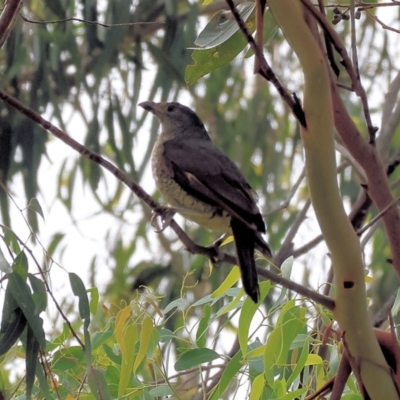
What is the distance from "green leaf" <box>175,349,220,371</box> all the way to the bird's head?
1722 millimetres

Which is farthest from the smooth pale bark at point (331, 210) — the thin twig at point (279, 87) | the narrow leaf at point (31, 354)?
the narrow leaf at point (31, 354)

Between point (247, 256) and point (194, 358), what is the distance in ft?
1.35

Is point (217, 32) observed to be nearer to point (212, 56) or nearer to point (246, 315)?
point (212, 56)

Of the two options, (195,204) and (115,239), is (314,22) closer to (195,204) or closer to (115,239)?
(195,204)

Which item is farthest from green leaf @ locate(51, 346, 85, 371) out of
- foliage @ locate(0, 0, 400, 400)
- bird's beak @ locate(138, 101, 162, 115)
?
bird's beak @ locate(138, 101, 162, 115)

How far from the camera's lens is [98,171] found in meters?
4.41

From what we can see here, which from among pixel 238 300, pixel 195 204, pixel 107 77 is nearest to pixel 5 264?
pixel 238 300

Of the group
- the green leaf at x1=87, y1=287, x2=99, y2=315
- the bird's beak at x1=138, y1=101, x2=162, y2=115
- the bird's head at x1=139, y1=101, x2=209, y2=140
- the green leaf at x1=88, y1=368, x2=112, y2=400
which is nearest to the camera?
the green leaf at x1=88, y1=368, x2=112, y2=400

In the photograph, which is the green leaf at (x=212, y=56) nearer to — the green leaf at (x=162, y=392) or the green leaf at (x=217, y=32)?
the green leaf at (x=217, y=32)

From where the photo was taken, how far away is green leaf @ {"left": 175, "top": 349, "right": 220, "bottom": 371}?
70.0 inches

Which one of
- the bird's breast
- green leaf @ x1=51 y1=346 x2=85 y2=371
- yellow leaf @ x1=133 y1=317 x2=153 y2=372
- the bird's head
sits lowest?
yellow leaf @ x1=133 y1=317 x2=153 y2=372

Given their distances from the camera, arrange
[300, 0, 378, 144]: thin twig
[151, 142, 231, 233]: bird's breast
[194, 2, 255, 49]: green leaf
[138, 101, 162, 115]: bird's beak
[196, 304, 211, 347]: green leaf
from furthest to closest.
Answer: [138, 101, 162, 115]: bird's beak < [151, 142, 231, 233]: bird's breast < [196, 304, 211, 347]: green leaf < [194, 2, 255, 49]: green leaf < [300, 0, 378, 144]: thin twig

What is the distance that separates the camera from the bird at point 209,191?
2.33m

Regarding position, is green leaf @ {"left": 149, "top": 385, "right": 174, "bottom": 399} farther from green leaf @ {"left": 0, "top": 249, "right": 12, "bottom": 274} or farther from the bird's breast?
the bird's breast
